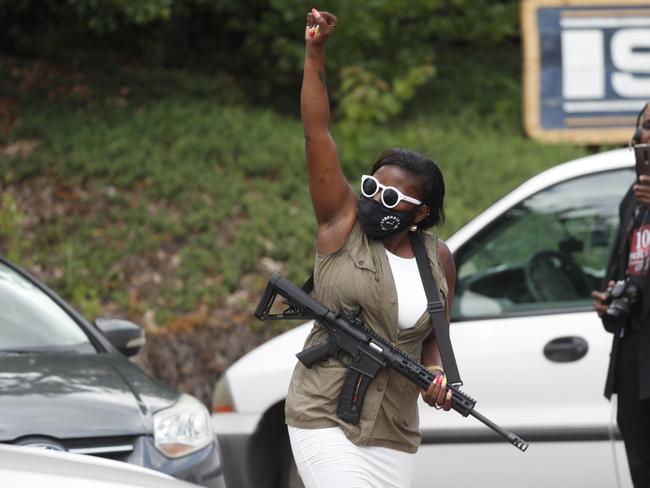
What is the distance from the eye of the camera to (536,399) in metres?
5.39

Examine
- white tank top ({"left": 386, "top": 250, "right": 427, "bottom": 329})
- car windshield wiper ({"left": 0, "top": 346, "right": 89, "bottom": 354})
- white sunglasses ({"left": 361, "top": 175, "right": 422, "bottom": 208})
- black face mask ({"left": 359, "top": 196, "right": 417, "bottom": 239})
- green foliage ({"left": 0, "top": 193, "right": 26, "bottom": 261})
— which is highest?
white sunglasses ({"left": 361, "top": 175, "right": 422, "bottom": 208})

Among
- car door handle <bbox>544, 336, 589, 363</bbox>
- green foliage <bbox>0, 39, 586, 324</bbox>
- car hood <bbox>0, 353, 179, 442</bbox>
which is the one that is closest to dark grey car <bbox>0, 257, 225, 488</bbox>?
car hood <bbox>0, 353, 179, 442</bbox>

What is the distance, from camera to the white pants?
12.0 feet

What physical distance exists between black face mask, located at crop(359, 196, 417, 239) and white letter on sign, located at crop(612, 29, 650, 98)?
8.29 m

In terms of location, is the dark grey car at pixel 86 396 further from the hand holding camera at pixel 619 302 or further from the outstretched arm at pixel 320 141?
the hand holding camera at pixel 619 302

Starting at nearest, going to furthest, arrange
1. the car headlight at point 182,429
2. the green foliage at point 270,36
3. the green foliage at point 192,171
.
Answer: the car headlight at point 182,429
the green foliage at point 192,171
the green foliage at point 270,36

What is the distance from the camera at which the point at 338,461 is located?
3.68 m

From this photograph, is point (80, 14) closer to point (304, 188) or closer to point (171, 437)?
point (304, 188)

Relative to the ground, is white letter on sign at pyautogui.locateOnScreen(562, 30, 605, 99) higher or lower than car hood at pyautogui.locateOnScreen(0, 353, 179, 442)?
higher

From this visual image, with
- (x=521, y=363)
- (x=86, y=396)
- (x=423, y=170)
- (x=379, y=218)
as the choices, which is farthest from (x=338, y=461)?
(x=521, y=363)

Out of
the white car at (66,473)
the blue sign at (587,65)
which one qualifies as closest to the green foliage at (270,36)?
the blue sign at (587,65)

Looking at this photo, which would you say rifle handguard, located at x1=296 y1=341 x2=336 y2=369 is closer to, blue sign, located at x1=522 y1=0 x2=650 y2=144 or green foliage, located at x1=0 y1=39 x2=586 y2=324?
green foliage, located at x1=0 y1=39 x2=586 y2=324

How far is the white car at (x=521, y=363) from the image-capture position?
530 cm

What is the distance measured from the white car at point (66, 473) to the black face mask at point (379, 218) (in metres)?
1.00
